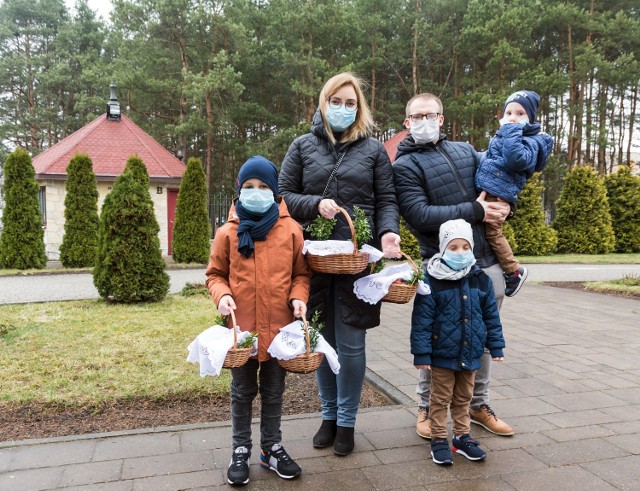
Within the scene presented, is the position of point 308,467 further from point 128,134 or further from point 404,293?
point 128,134

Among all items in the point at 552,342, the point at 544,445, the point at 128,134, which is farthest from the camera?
the point at 128,134

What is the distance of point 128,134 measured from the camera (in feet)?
65.3

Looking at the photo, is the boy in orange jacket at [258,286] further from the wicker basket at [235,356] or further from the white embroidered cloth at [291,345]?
the wicker basket at [235,356]

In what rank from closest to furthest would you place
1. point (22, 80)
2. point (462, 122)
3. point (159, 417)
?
point (159, 417)
point (462, 122)
point (22, 80)

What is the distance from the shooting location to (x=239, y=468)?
2553mm

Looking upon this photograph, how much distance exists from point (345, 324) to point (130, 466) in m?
1.44

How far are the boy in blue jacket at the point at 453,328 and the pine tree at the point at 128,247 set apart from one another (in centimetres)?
594

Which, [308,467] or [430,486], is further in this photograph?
[308,467]

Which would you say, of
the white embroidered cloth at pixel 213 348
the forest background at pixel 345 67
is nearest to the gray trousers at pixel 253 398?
the white embroidered cloth at pixel 213 348

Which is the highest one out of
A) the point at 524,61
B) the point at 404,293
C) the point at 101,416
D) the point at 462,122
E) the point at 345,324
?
the point at 524,61

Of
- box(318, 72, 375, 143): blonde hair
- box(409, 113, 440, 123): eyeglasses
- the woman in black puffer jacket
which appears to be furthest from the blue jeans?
box(409, 113, 440, 123): eyeglasses

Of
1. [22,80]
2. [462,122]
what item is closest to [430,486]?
[462,122]

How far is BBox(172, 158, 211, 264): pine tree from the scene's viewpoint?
13.8 m

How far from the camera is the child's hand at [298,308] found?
2535 mm
